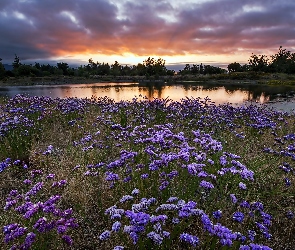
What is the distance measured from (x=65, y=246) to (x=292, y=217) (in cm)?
355

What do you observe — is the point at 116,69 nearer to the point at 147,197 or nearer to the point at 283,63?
the point at 283,63

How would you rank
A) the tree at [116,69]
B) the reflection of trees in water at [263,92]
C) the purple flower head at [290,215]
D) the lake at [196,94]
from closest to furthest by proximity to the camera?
1. the purple flower head at [290,215]
2. the lake at [196,94]
3. the reflection of trees in water at [263,92]
4. the tree at [116,69]

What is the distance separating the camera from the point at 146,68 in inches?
5022

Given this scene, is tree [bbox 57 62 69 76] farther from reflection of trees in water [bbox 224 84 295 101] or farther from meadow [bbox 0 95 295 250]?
meadow [bbox 0 95 295 250]

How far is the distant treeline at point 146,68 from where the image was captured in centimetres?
9425

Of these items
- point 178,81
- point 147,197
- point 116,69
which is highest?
point 116,69

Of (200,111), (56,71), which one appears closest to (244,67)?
(56,71)

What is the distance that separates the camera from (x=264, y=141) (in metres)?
8.16

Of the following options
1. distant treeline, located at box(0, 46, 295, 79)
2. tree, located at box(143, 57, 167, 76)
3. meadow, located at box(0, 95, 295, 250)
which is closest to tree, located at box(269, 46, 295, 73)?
distant treeline, located at box(0, 46, 295, 79)

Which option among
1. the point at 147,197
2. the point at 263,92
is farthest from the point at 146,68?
the point at 147,197

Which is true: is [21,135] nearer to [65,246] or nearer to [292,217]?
[65,246]

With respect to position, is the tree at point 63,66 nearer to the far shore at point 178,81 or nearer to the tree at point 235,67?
the far shore at point 178,81

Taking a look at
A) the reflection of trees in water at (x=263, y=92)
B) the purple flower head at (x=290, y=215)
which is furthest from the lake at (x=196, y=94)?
the purple flower head at (x=290, y=215)

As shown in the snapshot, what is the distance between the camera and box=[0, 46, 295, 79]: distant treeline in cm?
9425
